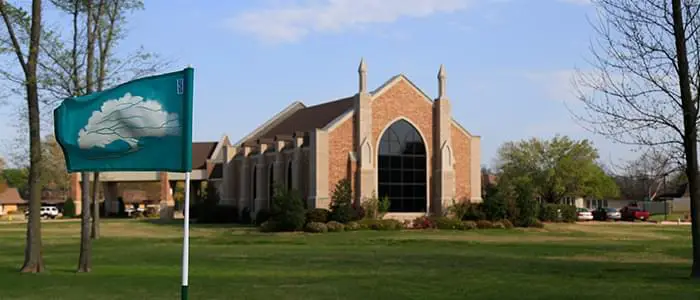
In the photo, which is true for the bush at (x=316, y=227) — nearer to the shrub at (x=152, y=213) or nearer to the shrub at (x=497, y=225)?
the shrub at (x=497, y=225)

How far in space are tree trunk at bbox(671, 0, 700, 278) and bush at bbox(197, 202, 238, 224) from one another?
177ft

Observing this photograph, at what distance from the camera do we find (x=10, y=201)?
119750mm

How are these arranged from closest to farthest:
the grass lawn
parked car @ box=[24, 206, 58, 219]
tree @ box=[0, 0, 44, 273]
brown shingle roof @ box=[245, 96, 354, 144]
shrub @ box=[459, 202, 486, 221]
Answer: the grass lawn, tree @ box=[0, 0, 44, 273], shrub @ box=[459, 202, 486, 221], brown shingle roof @ box=[245, 96, 354, 144], parked car @ box=[24, 206, 58, 219]

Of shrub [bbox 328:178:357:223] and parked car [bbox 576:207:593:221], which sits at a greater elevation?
shrub [bbox 328:178:357:223]

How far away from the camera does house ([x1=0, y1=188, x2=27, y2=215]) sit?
119m

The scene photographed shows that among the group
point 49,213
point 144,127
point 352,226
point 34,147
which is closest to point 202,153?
point 49,213

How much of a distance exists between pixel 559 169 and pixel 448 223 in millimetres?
34550

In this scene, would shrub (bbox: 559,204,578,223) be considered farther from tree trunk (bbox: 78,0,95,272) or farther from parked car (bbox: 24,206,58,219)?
parked car (bbox: 24,206,58,219)

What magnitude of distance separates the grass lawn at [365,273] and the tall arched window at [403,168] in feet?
86.3

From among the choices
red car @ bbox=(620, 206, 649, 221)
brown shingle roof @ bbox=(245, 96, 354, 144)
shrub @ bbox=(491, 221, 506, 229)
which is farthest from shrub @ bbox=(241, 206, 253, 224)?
red car @ bbox=(620, 206, 649, 221)

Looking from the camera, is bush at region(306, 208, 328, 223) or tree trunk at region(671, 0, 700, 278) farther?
bush at region(306, 208, 328, 223)

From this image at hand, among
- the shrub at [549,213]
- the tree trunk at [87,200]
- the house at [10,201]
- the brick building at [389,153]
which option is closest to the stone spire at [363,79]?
the brick building at [389,153]

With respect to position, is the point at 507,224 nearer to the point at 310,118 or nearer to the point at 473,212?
the point at 473,212

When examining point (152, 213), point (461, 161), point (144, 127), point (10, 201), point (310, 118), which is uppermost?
point (310, 118)
